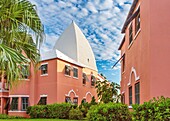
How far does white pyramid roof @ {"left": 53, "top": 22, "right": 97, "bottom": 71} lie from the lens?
116 ft

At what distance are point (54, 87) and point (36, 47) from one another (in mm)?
17238

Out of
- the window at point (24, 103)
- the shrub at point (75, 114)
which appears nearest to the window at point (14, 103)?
the window at point (24, 103)

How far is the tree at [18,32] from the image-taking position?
799 cm

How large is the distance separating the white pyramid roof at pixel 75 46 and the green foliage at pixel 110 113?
77.4ft

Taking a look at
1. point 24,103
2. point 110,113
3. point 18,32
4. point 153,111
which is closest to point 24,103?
point 24,103

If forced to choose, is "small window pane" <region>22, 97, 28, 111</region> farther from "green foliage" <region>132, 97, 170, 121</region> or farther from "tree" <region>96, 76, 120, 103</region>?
"green foliage" <region>132, 97, 170, 121</region>

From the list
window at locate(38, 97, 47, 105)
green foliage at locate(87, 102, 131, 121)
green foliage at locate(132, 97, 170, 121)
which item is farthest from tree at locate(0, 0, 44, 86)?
window at locate(38, 97, 47, 105)

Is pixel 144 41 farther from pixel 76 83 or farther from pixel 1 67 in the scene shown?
pixel 76 83

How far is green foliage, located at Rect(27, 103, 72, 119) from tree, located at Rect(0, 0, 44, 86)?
48.6 ft

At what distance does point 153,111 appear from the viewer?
7.07m

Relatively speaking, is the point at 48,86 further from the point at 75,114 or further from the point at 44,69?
the point at 75,114

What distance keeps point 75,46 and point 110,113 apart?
1010 inches

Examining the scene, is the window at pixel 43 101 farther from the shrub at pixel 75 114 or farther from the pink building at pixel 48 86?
the shrub at pixel 75 114

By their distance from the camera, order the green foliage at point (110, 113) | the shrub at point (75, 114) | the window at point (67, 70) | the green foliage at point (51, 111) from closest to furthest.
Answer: the green foliage at point (110, 113) → the shrub at point (75, 114) → the green foliage at point (51, 111) → the window at point (67, 70)
